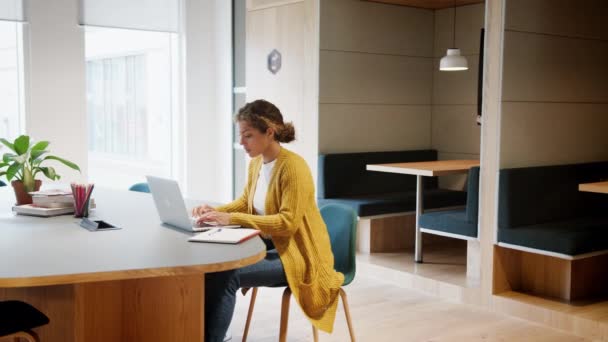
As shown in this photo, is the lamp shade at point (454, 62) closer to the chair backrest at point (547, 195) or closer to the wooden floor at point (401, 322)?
the chair backrest at point (547, 195)

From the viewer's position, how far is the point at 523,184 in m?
4.84

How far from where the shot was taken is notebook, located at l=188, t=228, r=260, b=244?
2.81m

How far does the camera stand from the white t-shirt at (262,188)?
3445 mm

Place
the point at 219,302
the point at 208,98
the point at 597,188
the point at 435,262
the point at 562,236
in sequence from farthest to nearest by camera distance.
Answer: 1. the point at 208,98
2. the point at 435,262
3. the point at 562,236
4. the point at 597,188
5. the point at 219,302

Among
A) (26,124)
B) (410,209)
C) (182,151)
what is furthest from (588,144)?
(26,124)

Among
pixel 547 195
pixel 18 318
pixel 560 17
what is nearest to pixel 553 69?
pixel 560 17

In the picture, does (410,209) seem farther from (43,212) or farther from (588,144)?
(43,212)

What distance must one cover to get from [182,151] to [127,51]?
1252 mm

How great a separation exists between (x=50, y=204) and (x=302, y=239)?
4.24 feet

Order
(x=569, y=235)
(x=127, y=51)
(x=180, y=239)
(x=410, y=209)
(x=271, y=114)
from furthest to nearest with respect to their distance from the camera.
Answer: (x=127, y=51)
(x=410, y=209)
(x=569, y=235)
(x=271, y=114)
(x=180, y=239)

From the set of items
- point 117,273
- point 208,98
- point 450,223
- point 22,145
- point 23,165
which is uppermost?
point 208,98

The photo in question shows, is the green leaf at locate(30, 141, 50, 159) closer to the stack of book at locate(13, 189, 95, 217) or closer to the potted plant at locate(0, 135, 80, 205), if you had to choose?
the potted plant at locate(0, 135, 80, 205)

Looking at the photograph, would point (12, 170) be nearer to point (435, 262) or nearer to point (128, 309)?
point (128, 309)

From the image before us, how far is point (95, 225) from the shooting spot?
315 centimetres
